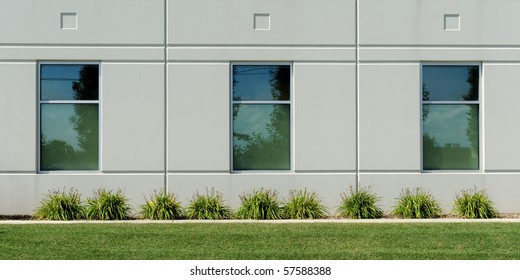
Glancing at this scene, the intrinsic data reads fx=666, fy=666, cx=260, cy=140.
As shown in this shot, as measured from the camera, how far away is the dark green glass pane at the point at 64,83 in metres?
15.2

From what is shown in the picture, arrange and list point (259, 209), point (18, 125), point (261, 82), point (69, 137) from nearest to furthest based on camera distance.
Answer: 1. point (259, 209)
2. point (18, 125)
3. point (69, 137)
4. point (261, 82)

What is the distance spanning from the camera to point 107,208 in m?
14.0

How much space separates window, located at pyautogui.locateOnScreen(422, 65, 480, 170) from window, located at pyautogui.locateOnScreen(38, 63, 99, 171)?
7642 millimetres

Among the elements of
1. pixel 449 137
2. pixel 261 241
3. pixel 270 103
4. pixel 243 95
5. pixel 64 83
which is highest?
pixel 64 83

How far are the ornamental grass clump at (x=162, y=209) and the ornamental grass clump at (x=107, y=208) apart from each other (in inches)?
18.4

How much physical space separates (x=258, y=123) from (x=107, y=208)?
12.8ft

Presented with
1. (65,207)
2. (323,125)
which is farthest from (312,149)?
(65,207)

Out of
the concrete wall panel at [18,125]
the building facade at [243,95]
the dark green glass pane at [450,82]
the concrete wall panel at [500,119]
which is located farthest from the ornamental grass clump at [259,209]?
the concrete wall panel at [500,119]
